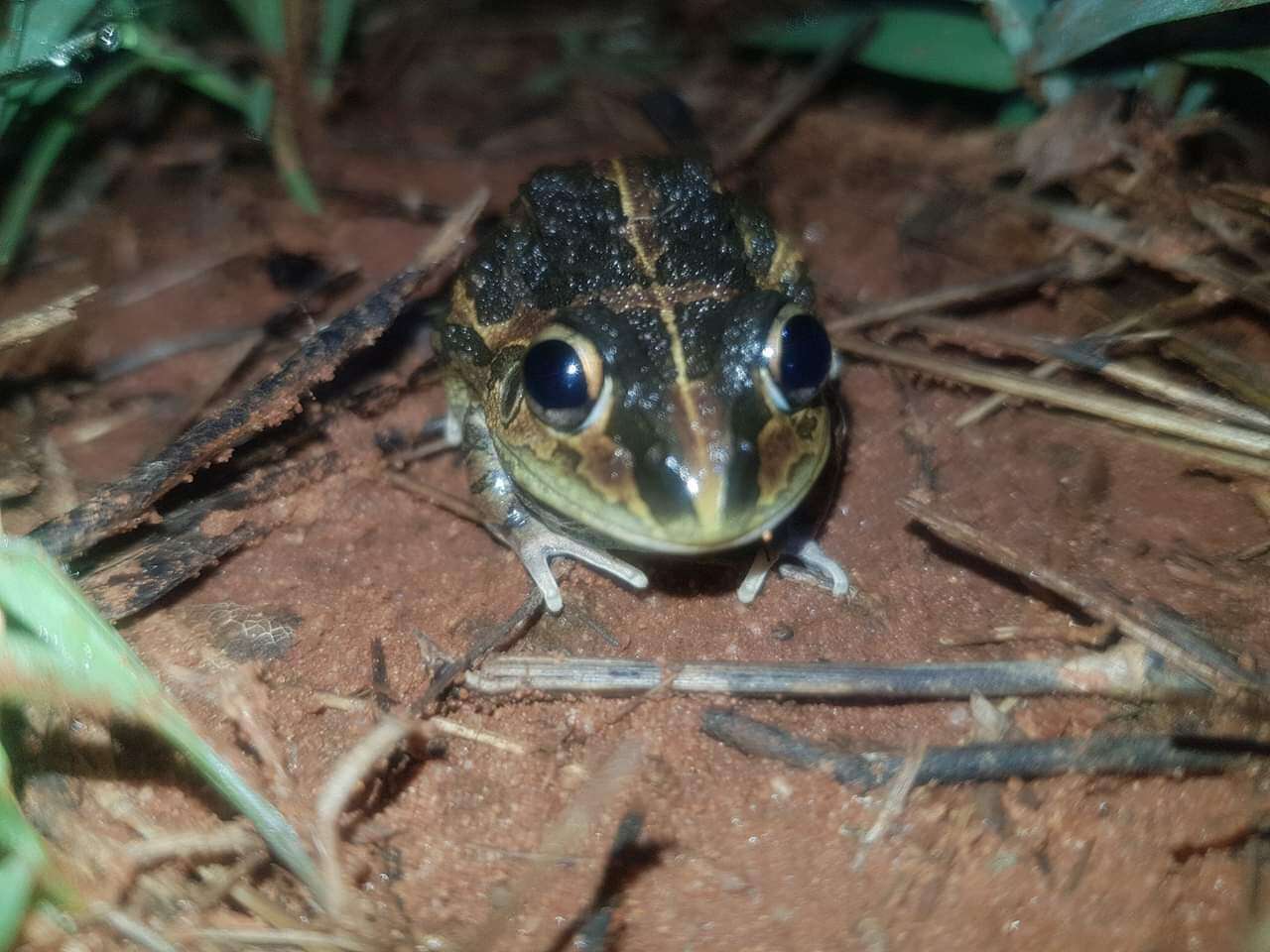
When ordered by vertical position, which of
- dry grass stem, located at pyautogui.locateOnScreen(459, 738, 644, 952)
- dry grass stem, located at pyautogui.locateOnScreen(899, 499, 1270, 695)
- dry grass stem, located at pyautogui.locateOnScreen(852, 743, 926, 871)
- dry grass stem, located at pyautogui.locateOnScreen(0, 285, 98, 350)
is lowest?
dry grass stem, located at pyautogui.locateOnScreen(899, 499, 1270, 695)

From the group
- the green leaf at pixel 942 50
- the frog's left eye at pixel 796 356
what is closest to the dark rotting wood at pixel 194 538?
the frog's left eye at pixel 796 356

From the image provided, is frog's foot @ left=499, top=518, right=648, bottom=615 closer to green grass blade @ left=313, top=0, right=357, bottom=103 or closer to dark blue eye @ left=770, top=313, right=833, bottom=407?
dark blue eye @ left=770, top=313, right=833, bottom=407

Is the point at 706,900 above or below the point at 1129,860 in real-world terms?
above

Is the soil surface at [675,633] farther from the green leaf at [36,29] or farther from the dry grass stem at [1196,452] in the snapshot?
the green leaf at [36,29]

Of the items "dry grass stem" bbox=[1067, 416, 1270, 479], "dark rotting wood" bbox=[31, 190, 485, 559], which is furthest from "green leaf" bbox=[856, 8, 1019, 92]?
"dark rotting wood" bbox=[31, 190, 485, 559]

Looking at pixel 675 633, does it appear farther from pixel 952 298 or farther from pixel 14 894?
pixel 952 298

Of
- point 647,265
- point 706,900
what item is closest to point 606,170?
point 647,265

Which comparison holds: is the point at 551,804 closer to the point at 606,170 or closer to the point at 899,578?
the point at 899,578

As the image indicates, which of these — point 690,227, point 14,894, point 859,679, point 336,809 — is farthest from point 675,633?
point 14,894
